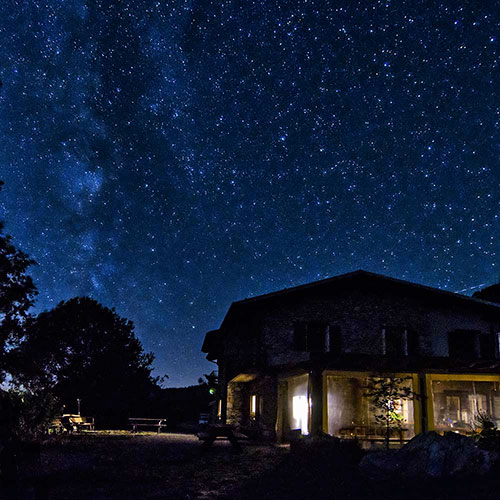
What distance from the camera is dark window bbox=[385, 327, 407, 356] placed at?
21906mm

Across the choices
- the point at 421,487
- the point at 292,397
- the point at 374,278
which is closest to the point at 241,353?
the point at 292,397

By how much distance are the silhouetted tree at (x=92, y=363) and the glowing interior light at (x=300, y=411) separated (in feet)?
56.4

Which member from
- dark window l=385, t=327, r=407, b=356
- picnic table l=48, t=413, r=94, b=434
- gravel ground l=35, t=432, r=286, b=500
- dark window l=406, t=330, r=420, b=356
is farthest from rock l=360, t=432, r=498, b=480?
picnic table l=48, t=413, r=94, b=434

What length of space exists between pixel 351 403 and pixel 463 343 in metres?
5.89

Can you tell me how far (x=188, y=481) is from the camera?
10391 mm

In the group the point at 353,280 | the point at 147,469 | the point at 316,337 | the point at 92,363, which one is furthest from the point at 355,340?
the point at 92,363

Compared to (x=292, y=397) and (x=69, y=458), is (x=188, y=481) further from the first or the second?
(x=292, y=397)

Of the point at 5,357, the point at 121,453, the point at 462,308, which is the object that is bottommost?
the point at 121,453

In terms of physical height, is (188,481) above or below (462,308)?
below

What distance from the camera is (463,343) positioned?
Result: 22.6 m

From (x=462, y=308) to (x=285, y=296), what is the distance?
8.52m

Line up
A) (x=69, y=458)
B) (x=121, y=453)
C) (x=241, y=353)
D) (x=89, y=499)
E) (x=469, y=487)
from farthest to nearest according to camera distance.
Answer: (x=241, y=353) < (x=121, y=453) < (x=69, y=458) < (x=469, y=487) < (x=89, y=499)

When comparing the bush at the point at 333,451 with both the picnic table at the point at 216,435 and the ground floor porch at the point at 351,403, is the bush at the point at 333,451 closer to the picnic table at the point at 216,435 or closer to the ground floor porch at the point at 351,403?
the picnic table at the point at 216,435

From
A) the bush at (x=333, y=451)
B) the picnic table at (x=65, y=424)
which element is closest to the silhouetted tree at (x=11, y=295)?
the picnic table at (x=65, y=424)
